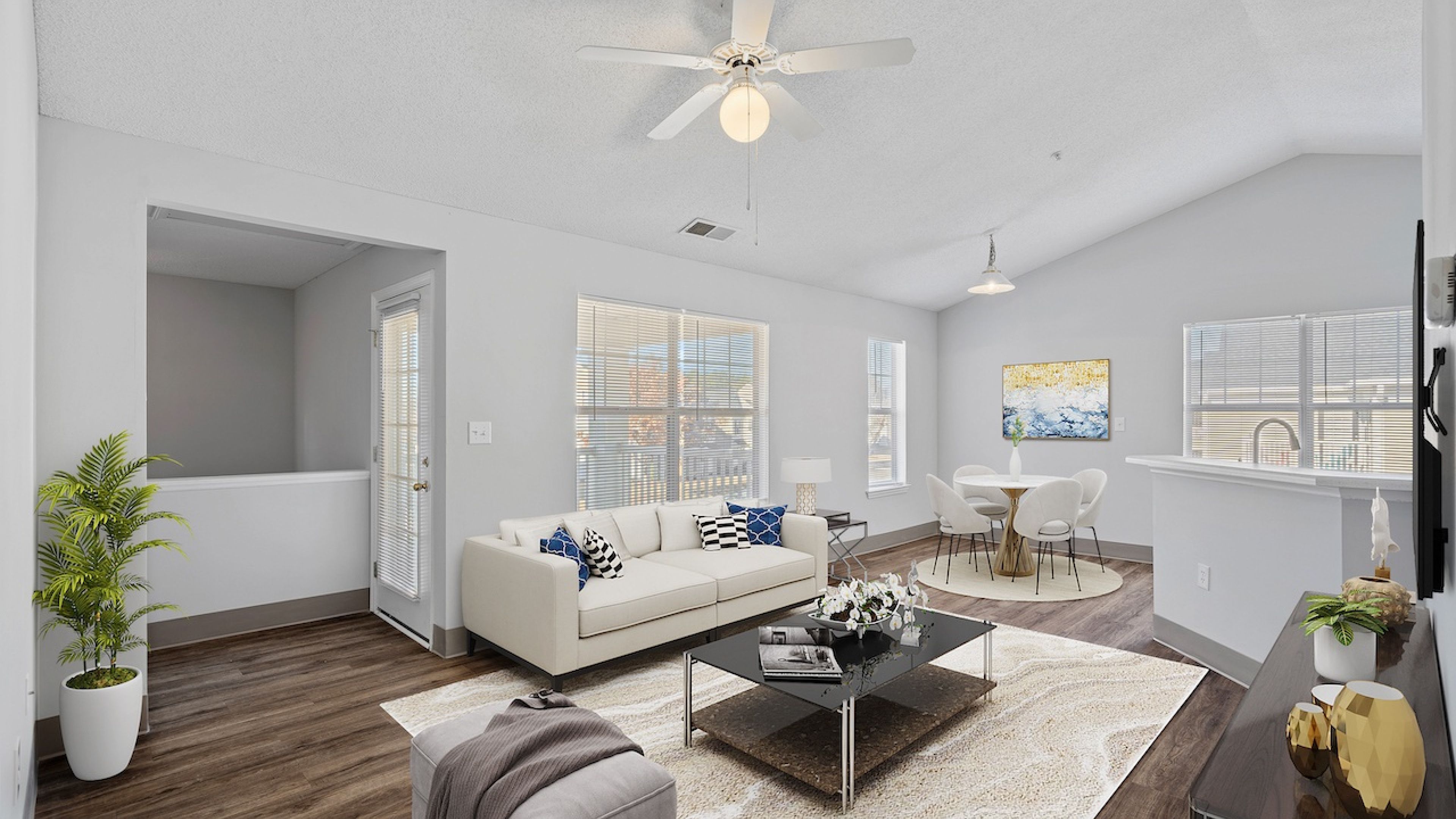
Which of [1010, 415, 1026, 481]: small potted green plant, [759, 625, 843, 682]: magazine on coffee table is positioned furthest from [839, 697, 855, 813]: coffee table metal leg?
[1010, 415, 1026, 481]: small potted green plant

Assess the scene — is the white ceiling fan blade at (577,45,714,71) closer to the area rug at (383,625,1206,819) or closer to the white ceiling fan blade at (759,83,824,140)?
the white ceiling fan blade at (759,83,824,140)

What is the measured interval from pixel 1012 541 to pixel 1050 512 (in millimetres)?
622

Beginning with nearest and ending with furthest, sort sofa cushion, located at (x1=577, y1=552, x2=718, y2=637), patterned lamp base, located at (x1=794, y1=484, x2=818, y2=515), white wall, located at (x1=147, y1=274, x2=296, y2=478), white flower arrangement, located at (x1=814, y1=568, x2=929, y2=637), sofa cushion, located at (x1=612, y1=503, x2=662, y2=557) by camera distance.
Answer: white flower arrangement, located at (x1=814, y1=568, x2=929, y2=637) < sofa cushion, located at (x1=577, y1=552, x2=718, y2=637) < sofa cushion, located at (x1=612, y1=503, x2=662, y2=557) < patterned lamp base, located at (x1=794, y1=484, x2=818, y2=515) < white wall, located at (x1=147, y1=274, x2=296, y2=478)


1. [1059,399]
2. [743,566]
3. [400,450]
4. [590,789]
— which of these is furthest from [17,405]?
[1059,399]

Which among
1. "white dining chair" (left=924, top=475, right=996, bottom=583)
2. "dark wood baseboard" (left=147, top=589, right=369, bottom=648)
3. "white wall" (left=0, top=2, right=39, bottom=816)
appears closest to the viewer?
"white wall" (left=0, top=2, right=39, bottom=816)

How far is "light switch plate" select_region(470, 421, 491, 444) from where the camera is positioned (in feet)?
13.1

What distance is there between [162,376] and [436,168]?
4.10m

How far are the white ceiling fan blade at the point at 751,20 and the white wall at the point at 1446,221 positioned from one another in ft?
5.27

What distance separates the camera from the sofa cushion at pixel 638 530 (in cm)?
434

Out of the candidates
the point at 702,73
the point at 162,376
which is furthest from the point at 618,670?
the point at 162,376

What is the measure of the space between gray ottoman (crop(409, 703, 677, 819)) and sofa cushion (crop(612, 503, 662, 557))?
223cm

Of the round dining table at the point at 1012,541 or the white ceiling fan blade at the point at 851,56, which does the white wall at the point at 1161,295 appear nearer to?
the round dining table at the point at 1012,541

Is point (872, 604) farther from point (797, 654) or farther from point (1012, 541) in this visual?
point (1012, 541)

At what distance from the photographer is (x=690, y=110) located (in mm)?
2699
